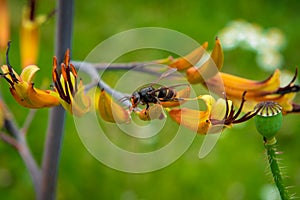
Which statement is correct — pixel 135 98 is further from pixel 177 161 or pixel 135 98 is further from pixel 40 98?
pixel 177 161

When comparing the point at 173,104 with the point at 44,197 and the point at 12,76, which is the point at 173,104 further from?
the point at 44,197

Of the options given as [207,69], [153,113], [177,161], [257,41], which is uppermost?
[257,41]

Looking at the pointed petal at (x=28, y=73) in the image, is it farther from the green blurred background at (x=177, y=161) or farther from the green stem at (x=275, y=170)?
the green blurred background at (x=177, y=161)

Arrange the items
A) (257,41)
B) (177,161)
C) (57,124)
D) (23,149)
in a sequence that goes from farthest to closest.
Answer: (257,41)
(177,161)
(23,149)
(57,124)

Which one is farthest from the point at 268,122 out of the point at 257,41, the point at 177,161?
the point at 257,41

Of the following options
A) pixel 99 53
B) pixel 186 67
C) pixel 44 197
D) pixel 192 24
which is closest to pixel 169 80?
pixel 186 67

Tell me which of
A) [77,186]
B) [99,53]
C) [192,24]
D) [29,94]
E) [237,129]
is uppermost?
[192,24]
